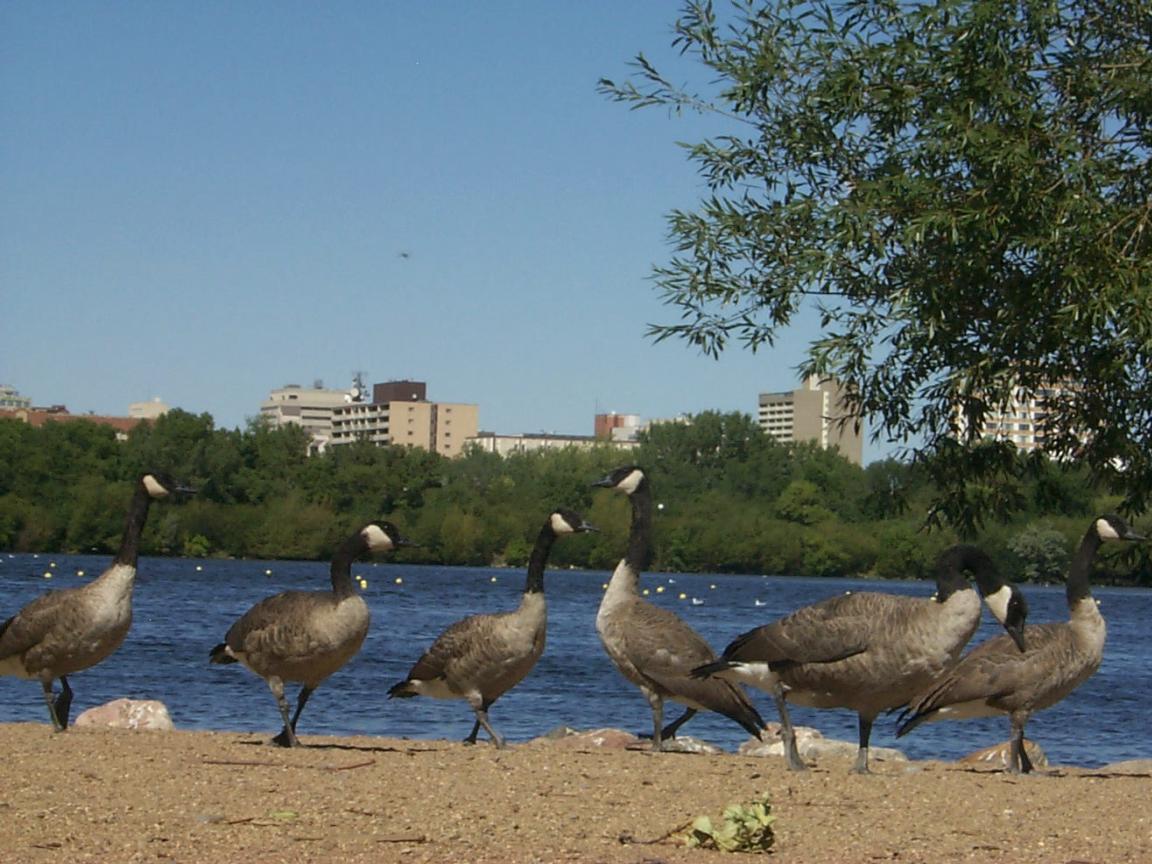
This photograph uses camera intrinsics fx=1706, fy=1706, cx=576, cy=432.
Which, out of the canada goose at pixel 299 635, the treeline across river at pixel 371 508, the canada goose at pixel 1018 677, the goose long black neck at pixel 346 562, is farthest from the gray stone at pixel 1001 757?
the treeline across river at pixel 371 508

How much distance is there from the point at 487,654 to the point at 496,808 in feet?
12.4

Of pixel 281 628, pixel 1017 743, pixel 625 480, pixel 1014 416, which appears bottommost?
pixel 1017 743

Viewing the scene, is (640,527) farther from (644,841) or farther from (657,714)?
(644,841)

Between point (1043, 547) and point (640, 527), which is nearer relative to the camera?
point (640, 527)

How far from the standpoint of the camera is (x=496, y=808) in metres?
9.69

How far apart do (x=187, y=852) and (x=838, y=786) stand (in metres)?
4.87

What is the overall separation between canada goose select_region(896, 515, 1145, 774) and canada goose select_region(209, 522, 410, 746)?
14.4 feet

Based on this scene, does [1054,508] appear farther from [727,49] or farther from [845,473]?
[845,473]

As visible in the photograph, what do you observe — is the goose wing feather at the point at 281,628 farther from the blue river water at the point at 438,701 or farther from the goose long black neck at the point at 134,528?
the blue river water at the point at 438,701

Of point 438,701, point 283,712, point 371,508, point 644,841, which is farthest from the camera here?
point 371,508

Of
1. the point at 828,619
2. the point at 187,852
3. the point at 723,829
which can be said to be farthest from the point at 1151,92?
the point at 187,852

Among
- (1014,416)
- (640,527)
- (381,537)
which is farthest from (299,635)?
(1014,416)

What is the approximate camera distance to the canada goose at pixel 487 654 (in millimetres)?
13469

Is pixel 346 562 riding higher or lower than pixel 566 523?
lower
